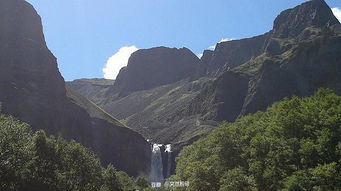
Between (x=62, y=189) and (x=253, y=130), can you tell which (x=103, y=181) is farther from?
(x=253, y=130)

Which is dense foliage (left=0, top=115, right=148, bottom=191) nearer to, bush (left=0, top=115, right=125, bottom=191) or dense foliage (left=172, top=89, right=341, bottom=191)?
bush (left=0, top=115, right=125, bottom=191)

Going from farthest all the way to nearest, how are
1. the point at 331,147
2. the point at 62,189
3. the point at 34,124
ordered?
the point at 34,124 < the point at 62,189 < the point at 331,147

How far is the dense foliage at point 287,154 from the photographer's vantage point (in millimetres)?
52281

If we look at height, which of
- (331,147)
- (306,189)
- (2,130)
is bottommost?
(306,189)

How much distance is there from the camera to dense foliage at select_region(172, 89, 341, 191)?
5228 centimetres

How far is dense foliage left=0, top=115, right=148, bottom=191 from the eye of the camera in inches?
2010

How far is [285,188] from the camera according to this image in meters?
54.2

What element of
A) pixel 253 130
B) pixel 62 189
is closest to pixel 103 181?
pixel 62 189

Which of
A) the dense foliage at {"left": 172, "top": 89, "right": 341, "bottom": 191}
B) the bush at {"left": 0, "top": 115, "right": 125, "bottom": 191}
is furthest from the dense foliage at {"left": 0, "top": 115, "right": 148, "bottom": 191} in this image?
the dense foliage at {"left": 172, "top": 89, "right": 341, "bottom": 191}

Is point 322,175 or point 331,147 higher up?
point 331,147

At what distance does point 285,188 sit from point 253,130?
21.9 metres

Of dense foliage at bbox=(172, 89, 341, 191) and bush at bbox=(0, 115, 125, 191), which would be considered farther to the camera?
dense foliage at bbox=(172, 89, 341, 191)

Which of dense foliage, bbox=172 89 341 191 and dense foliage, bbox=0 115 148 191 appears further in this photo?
dense foliage, bbox=172 89 341 191

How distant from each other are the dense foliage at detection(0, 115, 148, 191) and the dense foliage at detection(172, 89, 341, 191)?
18.7m
